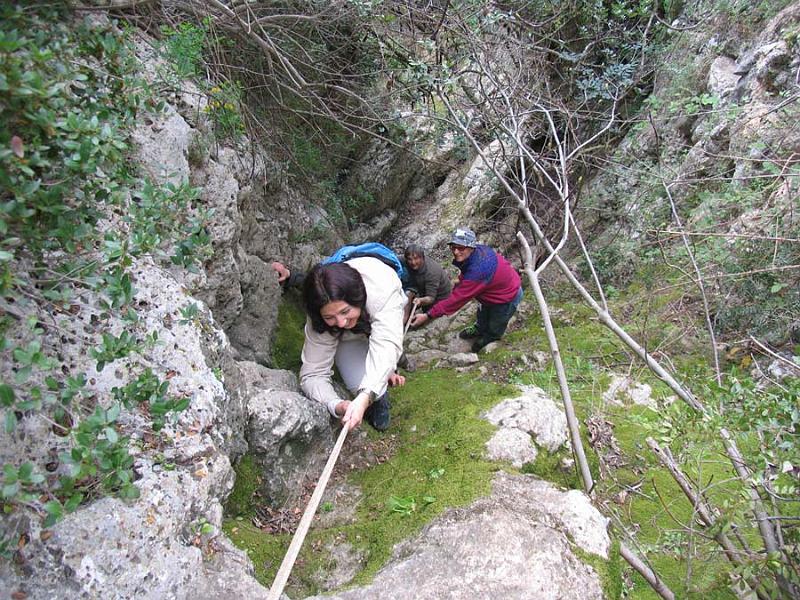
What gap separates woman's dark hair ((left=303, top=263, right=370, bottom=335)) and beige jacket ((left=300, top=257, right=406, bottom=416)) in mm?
148

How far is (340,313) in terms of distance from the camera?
11.7ft

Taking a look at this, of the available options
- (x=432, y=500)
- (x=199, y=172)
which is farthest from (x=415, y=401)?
(x=199, y=172)

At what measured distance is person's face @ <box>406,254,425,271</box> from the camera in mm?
6484

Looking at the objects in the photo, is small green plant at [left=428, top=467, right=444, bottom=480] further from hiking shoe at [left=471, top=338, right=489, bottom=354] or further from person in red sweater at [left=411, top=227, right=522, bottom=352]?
hiking shoe at [left=471, top=338, right=489, bottom=354]

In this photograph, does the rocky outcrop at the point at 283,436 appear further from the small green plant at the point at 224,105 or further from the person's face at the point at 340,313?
the small green plant at the point at 224,105

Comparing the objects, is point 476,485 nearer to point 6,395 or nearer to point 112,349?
point 112,349

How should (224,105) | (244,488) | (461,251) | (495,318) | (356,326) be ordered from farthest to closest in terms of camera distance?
1. (495,318)
2. (461,251)
3. (356,326)
4. (224,105)
5. (244,488)

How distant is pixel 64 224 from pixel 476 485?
2.34m

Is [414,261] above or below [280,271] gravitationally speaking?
above

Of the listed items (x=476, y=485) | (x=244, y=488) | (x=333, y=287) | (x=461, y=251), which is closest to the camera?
(x=476, y=485)

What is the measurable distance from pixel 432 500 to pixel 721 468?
2.41 metres

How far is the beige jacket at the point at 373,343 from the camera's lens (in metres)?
3.60

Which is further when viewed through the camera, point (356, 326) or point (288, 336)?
point (288, 336)

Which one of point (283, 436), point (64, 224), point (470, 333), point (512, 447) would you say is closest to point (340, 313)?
point (283, 436)
